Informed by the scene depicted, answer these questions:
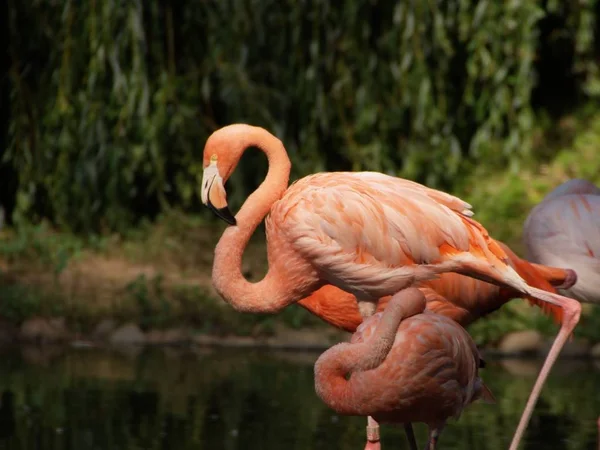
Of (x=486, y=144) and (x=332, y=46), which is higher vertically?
(x=332, y=46)

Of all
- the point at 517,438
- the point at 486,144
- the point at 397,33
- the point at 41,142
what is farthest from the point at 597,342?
the point at 41,142

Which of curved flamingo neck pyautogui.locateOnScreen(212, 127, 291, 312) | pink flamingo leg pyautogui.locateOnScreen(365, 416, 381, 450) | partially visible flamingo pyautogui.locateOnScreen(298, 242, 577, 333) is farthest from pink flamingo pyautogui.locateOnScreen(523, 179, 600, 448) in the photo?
curved flamingo neck pyautogui.locateOnScreen(212, 127, 291, 312)

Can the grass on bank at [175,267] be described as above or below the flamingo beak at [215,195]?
below

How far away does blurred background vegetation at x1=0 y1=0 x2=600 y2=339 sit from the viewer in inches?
356

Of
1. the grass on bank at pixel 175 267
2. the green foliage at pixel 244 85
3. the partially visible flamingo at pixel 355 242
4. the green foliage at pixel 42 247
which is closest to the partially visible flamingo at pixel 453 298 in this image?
the partially visible flamingo at pixel 355 242

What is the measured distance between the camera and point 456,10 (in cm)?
941

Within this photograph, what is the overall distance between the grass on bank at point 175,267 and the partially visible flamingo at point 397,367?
11.6ft

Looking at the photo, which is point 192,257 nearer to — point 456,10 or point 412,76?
point 412,76

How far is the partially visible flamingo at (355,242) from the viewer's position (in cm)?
→ 488

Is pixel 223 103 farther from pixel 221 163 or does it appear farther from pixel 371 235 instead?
pixel 371 235

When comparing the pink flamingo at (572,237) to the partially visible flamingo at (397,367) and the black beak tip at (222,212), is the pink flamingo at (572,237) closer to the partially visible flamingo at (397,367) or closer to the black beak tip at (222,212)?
the partially visible flamingo at (397,367)

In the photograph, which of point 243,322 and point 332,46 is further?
point 332,46

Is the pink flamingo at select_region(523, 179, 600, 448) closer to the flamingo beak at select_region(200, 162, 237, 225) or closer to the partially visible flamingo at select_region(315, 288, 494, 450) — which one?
the partially visible flamingo at select_region(315, 288, 494, 450)

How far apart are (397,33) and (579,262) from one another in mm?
3551
